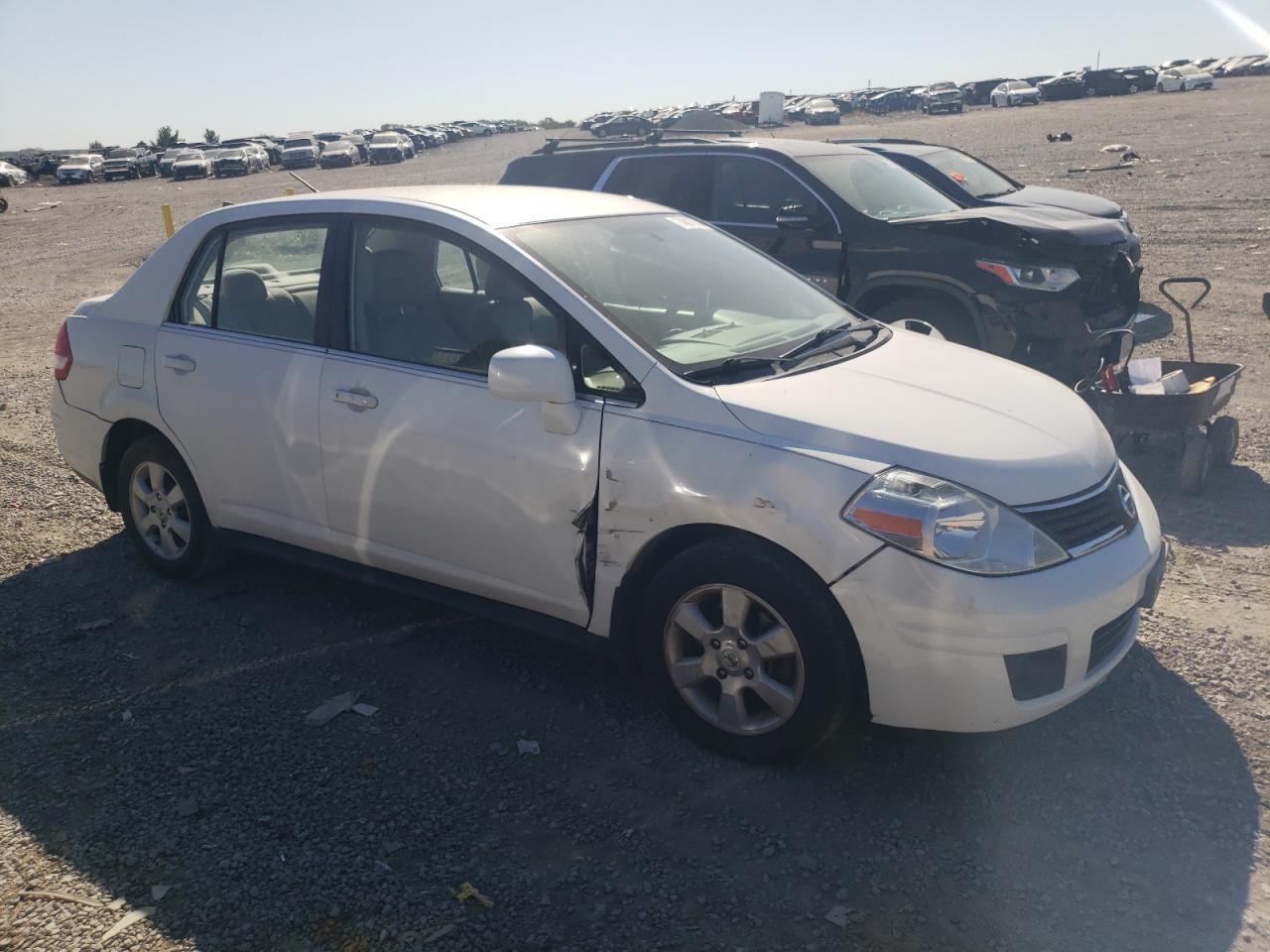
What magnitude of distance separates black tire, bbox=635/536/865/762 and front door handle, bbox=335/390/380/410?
1358 mm

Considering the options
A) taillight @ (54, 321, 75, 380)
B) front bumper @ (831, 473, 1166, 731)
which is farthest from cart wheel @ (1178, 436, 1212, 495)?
taillight @ (54, 321, 75, 380)

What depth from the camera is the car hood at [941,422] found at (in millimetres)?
3299

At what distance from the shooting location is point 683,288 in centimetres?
431

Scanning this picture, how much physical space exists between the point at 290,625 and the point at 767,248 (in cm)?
473

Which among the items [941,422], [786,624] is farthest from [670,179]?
[786,624]

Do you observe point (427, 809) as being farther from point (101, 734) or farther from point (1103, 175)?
point (1103, 175)

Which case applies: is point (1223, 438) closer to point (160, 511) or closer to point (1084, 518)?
point (1084, 518)

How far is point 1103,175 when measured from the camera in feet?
76.9

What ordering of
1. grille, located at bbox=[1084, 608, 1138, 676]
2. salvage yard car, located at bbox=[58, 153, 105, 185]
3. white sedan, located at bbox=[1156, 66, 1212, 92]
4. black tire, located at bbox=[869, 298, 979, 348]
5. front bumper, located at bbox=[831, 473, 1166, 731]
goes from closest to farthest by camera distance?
1. front bumper, located at bbox=[831, 473, 1166, 731]
2. grille, located at bbox=[1084, 608, 1138, 676]
3. black tire, located at bbox=[869, 298, 979, 348]
4. salvage yard car, located at bbox=[58, 153, 105, 185]
5. white sedan, located at bbox=[1156, 66, 1212, 92]

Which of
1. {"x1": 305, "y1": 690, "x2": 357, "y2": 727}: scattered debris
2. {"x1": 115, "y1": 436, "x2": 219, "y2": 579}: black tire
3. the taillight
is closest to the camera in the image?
{"x1": 305, "y1": 690, "x2": 357, "y2": 727}: scattered debris

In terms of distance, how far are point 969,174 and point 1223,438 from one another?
17.4ft

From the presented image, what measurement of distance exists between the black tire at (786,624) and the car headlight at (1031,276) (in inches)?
183

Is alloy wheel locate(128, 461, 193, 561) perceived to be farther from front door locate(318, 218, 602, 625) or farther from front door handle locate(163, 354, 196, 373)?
front door locate(318, 218, 602, 625)

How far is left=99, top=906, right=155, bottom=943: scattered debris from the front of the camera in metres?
2.93
